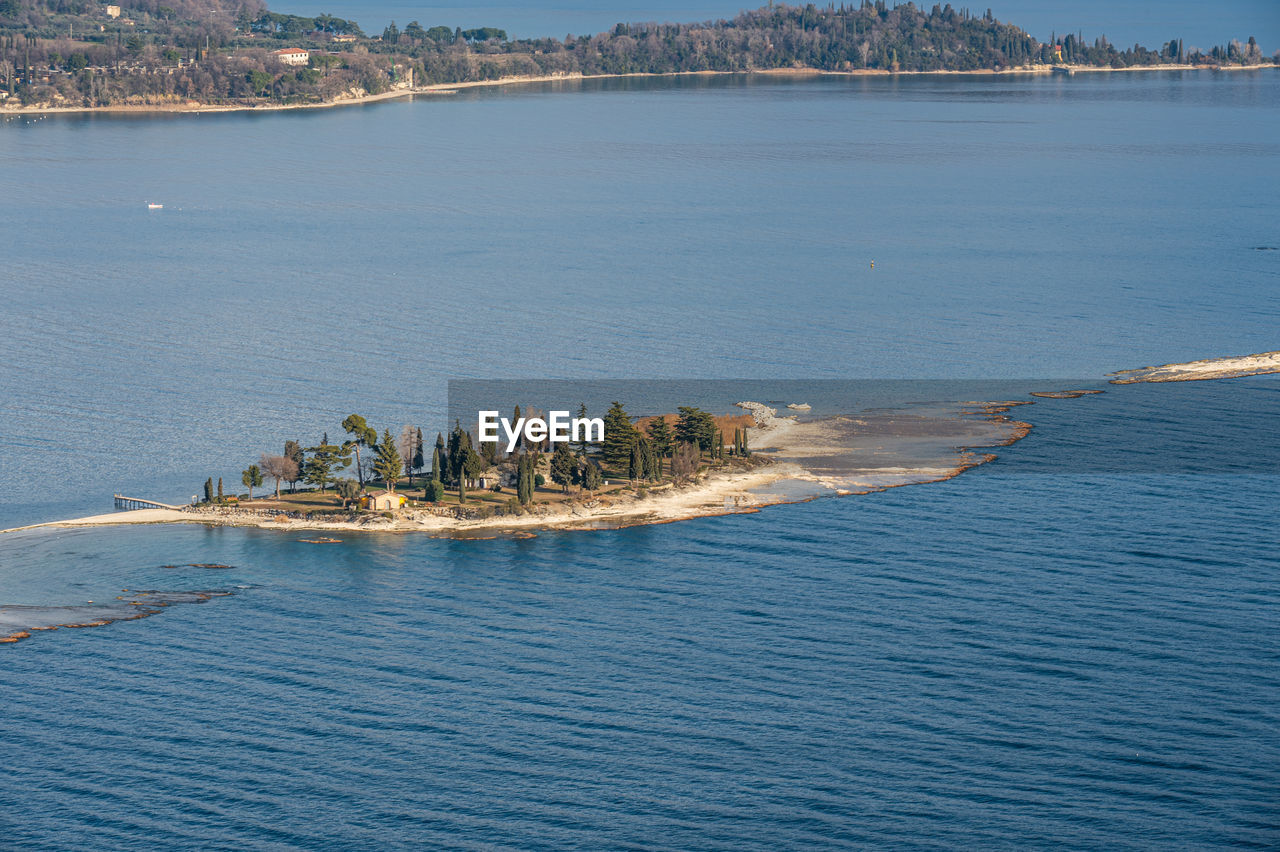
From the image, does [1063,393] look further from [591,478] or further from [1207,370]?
[591,478]

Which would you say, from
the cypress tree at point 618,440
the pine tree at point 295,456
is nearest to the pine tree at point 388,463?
the pine tree at point 295,456

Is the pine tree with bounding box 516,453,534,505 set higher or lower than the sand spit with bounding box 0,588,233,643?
higher

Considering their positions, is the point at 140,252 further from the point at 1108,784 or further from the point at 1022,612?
the point at 1108,784

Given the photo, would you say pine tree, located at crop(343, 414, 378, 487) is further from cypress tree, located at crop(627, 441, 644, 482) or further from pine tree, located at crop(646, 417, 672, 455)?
pine tree, located at crop(646, 417, 672, 455)

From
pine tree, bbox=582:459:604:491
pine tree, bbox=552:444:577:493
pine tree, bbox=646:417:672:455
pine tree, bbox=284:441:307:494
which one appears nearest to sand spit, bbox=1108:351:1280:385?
pine tree, bbox=646:417:672:455

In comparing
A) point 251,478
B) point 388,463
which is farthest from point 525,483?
point 251,478

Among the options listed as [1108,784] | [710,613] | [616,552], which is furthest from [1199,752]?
[616,552]

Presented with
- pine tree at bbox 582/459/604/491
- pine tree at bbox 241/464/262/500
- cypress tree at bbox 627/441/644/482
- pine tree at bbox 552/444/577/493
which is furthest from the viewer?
cypress tree at bbox 627/441/644/482
